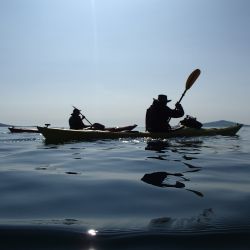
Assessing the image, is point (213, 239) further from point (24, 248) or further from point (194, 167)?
point (194, 167)

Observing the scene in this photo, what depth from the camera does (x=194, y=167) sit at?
6.45m

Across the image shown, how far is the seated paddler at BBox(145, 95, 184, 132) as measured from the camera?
15711 mm

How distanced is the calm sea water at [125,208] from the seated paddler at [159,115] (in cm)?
944

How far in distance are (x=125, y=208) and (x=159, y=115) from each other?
40.8 feet

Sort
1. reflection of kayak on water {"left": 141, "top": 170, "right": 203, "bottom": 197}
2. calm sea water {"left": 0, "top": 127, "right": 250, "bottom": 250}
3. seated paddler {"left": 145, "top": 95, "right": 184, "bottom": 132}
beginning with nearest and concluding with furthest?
calm sea water {"left": 0, "top": 127, "right": 250, "bottom": 250} < reflection of kayak on water {"left": 141, "top": 170, "right": 203, "bottom": 197} < seated paddler {"left": 145, "top": 95, "right": 184, "bottom": 132}

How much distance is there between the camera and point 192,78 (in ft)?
60.2

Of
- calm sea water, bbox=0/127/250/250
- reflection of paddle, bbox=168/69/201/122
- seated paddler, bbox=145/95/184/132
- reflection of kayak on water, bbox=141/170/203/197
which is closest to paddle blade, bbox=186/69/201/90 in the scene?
reflection of paddle, bbox=168/69/201/122

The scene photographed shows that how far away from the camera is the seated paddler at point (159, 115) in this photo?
15711 mm

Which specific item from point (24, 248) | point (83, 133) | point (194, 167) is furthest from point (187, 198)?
point (83, 133)

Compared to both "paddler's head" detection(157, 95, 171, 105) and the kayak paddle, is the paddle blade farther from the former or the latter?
"paddler's head" detection(157, 95, 171, 105)

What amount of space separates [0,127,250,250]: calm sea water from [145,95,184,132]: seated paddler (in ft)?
31.0

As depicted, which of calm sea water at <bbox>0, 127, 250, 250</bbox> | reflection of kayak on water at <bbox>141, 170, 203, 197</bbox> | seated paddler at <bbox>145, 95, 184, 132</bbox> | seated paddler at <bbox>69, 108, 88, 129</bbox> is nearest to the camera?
calm sea water at <bbox>0, 127, 250, 250</bbox>

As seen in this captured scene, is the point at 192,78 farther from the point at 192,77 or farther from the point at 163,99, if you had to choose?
the point at 163,99

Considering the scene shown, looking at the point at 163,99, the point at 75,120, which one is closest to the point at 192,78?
the point at 163,99
